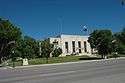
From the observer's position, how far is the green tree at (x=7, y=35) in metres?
53.8

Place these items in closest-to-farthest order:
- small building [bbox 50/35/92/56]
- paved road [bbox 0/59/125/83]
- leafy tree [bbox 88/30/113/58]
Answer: paved road [bbox 0/59/125/83]
leafy tree [bbox 88/30/113/58]
small building [bbox 50/35/92/56]

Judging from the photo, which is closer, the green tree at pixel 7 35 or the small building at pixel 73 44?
the green tree at pixel 7 35

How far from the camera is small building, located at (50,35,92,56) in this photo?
372 ft

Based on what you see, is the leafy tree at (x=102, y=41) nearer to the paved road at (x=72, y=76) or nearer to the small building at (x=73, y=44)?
the paved road at (x=72, y=76)

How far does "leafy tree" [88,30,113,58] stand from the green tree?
1778 centimetres

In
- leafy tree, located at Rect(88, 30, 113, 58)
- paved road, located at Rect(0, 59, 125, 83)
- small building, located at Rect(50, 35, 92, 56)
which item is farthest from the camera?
Result: small building, located at Rect(50, 35, 92, 56)

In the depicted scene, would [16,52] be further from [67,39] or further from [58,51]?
[67,39]

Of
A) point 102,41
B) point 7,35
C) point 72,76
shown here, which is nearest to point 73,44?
point 102,41

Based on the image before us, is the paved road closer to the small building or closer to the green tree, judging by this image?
the green tree

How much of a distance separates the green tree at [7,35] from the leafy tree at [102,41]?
17784 mm

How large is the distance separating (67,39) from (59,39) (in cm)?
485

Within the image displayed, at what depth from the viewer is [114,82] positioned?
13250mm

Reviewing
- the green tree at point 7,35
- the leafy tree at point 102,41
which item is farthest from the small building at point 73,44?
the green tree at point 7,35

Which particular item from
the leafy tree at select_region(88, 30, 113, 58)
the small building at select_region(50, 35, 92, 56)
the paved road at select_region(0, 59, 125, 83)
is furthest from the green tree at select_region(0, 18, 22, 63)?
the small building at select_region(50, 35, 92, 56)
